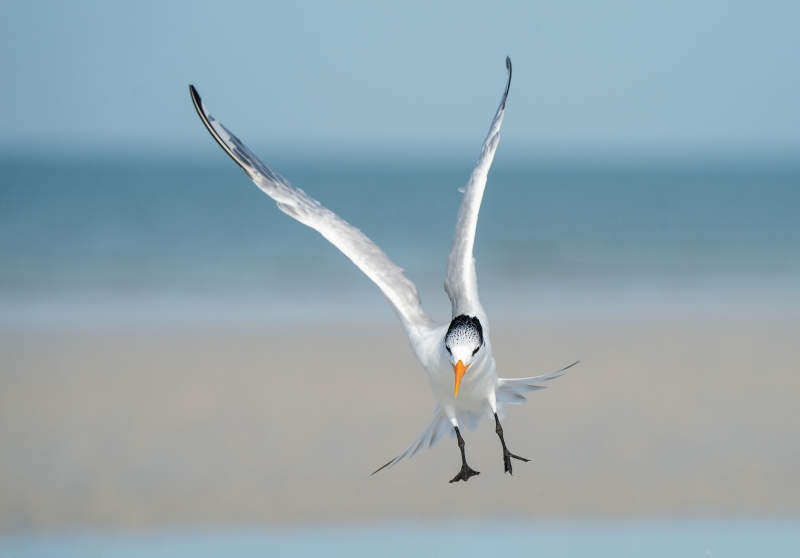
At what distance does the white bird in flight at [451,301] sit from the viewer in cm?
515

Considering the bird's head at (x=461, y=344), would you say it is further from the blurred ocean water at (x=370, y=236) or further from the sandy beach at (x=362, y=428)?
the blurred ocean water at (x=370, y=236)

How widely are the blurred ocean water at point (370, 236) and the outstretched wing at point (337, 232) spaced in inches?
239

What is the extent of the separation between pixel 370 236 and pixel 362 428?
12.6 meters

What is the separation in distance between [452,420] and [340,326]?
621 centimetres

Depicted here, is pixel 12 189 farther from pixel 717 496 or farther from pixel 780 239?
pixel 717 496

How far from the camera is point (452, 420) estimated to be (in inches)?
212

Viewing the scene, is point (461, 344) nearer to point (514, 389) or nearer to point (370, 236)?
point (514, 389)

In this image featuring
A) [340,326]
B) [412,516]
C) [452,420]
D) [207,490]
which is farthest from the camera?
[340,326]

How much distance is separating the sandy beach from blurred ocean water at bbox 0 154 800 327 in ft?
5.56

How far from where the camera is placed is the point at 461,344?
465 cm

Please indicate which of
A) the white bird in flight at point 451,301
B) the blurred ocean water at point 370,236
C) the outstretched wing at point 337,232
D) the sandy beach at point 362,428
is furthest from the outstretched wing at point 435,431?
the blurred ocean water at point 370,236

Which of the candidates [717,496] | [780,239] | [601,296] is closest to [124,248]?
[601,296]

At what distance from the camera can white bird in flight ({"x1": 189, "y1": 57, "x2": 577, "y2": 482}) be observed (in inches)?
203

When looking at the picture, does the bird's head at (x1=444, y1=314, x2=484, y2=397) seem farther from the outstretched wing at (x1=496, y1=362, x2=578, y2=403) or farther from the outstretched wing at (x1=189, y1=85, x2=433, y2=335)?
the outstretched wing at (x1=496, y1=362, x2=578, y2=403)
